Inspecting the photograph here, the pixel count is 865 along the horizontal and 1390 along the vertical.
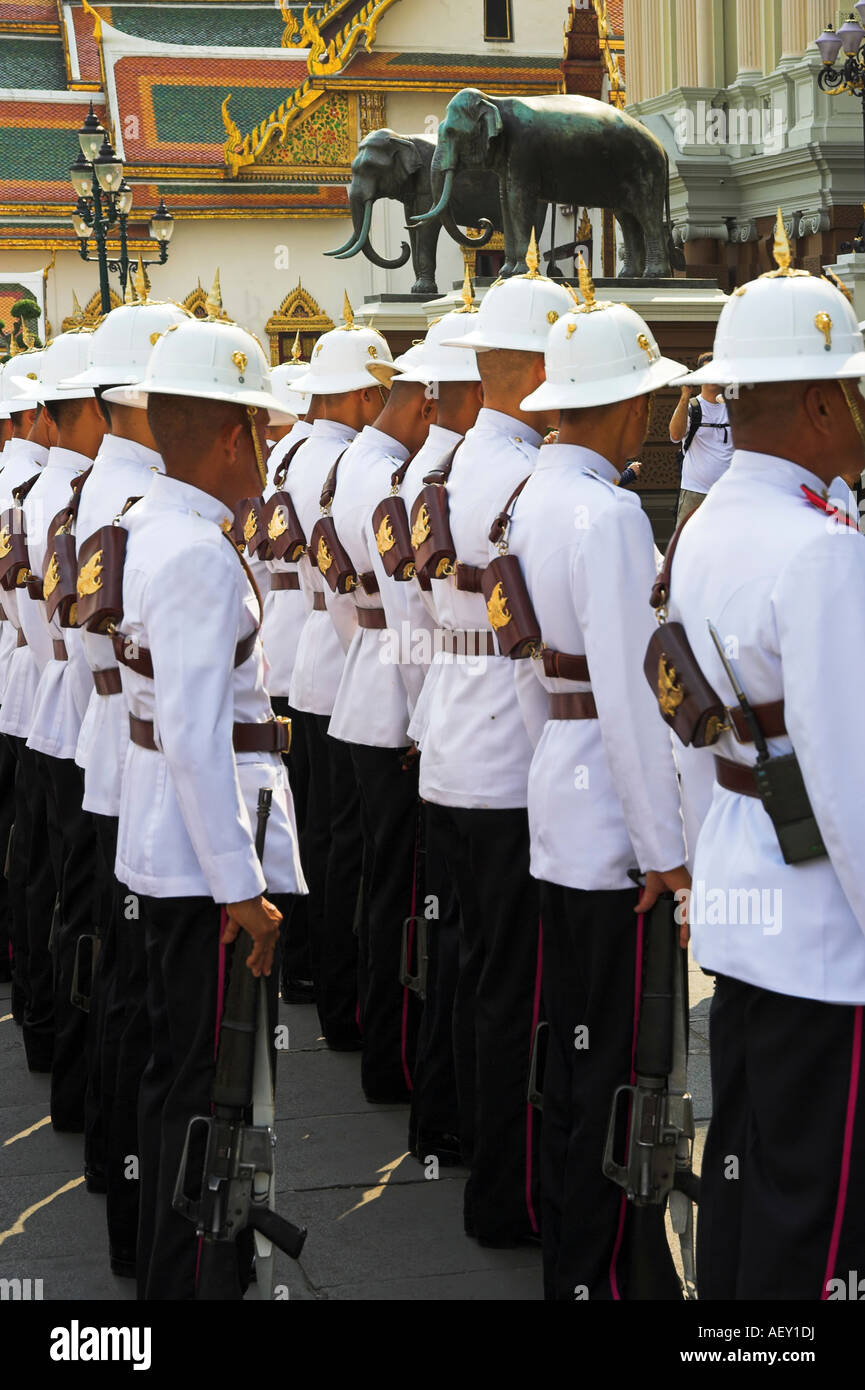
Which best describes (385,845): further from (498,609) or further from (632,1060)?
(632,1060)

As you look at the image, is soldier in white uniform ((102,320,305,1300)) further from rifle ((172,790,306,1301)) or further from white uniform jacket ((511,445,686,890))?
white uniform jacket ((511,445,686,890))

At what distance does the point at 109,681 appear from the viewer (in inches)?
164

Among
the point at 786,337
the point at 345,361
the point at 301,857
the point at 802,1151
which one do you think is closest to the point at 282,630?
the point at 301,857

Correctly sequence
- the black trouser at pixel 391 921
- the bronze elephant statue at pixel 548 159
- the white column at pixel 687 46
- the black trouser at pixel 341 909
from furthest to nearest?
the white column at pixel 687 46, the bronze elephant statue at pixel 548 159, the black trouser at pixel 341 909, the black trouser at pixel 391 921

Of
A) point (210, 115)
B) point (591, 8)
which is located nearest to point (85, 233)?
point (591, 8)

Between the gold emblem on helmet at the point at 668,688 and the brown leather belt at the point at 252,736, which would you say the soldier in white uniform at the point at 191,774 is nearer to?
the brown leather belt at the point at 252,736

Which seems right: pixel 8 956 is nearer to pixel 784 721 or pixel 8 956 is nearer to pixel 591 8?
pixel 784 721

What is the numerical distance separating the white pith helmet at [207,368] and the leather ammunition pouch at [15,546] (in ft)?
6.65

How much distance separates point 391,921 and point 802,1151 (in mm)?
2616

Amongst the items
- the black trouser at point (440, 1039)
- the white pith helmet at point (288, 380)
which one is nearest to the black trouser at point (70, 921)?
the black trouser at point (440, 1039)

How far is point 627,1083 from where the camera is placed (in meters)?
3.65

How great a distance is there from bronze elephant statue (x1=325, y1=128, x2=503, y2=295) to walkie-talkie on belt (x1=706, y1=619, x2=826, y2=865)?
902 cm

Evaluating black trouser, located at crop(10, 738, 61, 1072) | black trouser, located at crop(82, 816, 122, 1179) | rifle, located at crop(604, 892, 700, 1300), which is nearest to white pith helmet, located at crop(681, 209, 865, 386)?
rifle, located at crop(604, 892, 700, 1300)

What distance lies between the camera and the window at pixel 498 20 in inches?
1208
